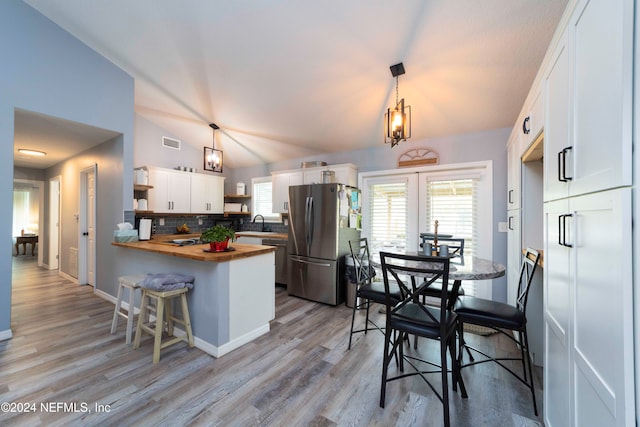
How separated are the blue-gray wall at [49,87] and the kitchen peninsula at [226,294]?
138 cm

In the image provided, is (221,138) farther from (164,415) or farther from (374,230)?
(164,415)

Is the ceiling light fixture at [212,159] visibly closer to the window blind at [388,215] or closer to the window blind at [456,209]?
the window blind at [388,215]

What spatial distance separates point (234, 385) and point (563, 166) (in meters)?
2.39

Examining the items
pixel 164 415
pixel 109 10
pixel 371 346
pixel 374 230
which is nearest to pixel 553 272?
pixel 371 346

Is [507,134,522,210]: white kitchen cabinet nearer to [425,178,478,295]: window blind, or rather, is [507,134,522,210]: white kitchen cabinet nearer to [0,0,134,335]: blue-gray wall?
[425,178,478,295]: window blind

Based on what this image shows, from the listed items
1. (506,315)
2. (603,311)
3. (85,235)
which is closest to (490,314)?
(506,315)

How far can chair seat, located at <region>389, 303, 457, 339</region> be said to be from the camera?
64.4 inches

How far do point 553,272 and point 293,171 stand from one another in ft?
13.0

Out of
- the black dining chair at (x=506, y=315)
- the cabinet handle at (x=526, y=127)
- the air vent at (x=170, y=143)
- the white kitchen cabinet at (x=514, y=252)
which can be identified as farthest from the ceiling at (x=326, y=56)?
the black dining chair at (x=506, y=315)

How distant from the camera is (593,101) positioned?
96 cm

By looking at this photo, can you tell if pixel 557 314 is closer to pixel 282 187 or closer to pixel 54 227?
pixel 282 187

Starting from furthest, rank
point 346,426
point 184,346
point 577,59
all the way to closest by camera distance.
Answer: point 184,346, point 346,426, point 577,59

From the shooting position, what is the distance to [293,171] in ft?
15.6

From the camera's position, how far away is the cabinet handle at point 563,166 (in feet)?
3.79
